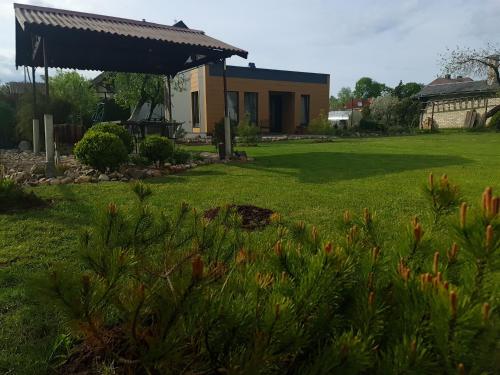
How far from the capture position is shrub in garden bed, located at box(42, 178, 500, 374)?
103 cm

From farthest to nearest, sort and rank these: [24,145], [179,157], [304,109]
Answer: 1. [304,109]
2. [24,145]
3. [179,157]

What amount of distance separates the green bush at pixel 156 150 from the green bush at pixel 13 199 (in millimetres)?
4431

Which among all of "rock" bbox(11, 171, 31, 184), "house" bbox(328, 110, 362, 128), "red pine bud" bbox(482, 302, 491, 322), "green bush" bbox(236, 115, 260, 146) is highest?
"house" bbox(328, 110, 362, 128)

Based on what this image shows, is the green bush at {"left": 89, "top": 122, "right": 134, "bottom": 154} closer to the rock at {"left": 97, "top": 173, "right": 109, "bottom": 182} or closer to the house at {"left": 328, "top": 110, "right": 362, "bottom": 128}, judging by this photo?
the rock at {"left": 97, "top": 173, "right": 109, "bottom": 182}

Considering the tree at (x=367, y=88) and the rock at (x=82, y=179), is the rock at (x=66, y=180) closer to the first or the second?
the rock at (x=82, y=179)

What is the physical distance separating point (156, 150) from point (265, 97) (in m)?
21.4

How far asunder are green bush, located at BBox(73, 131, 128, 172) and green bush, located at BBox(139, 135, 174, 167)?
3.40 feet

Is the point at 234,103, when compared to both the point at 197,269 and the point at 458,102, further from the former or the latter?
the point at 197,269

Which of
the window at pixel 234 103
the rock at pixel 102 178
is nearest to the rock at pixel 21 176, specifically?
the rock at pixel 102 178

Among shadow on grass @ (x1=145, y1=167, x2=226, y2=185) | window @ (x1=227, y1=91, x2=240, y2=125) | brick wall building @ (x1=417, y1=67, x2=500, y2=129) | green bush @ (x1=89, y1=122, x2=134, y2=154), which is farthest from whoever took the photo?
brick wall building @ (x1=417, y1=67, x2=500, y2=129)

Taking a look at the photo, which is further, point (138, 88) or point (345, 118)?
point (345, 118)

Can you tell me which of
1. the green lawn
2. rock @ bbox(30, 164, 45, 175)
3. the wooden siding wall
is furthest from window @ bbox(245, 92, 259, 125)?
rock @ bbox(30, 164, 45, 175)

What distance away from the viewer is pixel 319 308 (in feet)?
4.03

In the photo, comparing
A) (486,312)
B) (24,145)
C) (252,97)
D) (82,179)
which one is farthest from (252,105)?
(486,312)
